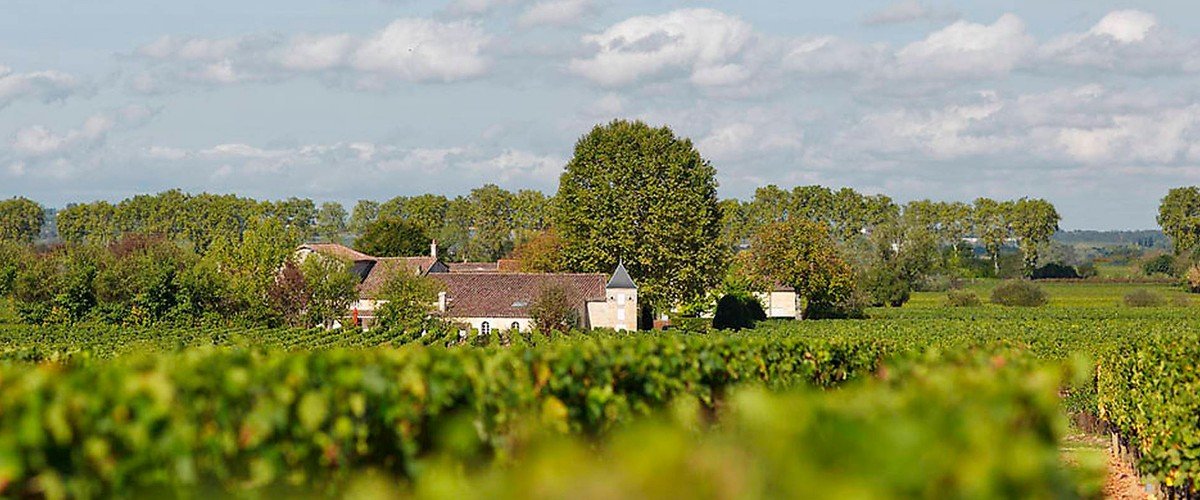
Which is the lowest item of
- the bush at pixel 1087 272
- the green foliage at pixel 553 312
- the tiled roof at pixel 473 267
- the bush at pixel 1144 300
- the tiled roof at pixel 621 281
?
the bush at pixel 1144 300

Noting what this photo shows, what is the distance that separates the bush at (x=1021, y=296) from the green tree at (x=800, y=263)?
70.8 ft

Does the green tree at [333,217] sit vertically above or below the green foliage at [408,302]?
above

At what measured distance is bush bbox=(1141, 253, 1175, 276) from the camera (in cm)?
12356

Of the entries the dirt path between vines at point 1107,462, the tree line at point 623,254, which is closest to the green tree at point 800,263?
the tree line at point 623,254

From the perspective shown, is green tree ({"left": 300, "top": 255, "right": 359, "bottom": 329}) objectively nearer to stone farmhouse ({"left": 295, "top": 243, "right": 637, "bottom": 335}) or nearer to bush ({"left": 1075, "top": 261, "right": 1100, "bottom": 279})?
stone farmhouse ({"left": 295, "top": 243, "right": 637, "bottom": 335})

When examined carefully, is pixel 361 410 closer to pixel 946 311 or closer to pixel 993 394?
pixel 993 394

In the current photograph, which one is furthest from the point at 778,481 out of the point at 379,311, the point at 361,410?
the point at 379,311

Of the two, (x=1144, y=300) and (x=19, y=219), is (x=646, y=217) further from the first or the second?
(x=19, y=219)

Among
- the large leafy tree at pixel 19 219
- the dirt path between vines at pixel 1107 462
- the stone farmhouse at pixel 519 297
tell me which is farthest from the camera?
the large leafy tree at pixel 19 219

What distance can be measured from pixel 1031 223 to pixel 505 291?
318 feet

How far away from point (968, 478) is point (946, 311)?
8019 centimetres

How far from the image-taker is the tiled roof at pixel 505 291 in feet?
206

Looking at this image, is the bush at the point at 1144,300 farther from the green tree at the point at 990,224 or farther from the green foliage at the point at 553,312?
the green tree at the point at 990,224

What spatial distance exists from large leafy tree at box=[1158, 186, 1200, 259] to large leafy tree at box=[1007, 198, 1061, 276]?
11.9 m
